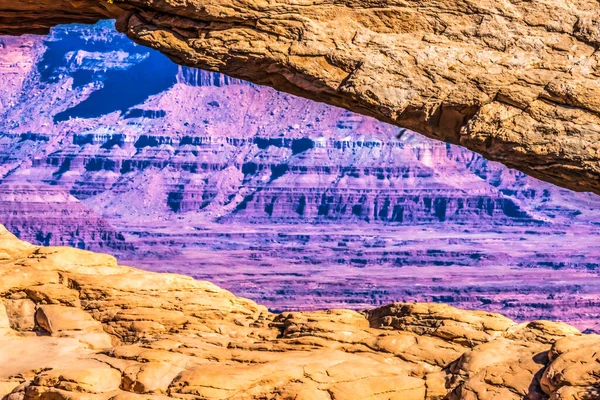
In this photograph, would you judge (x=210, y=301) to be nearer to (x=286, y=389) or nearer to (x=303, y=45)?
(x=286, y=389)

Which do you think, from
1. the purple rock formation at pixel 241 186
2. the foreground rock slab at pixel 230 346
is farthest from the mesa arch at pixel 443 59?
the purple rock formation at pixel 241 186

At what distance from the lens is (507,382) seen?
49.3ft

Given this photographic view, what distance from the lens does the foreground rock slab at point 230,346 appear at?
15.3m

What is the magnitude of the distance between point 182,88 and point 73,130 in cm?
1418

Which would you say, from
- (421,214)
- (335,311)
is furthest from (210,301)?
(421,214)

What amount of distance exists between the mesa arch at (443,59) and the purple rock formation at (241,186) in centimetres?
11419

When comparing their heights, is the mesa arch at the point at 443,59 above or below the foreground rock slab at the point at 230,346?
above

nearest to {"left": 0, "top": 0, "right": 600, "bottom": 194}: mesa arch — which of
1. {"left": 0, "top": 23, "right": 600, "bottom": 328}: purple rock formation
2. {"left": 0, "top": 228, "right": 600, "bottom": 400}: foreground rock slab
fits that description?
{"left": 0, "top": 228, "right": 600, "bottom": 400}: foreground rock slab

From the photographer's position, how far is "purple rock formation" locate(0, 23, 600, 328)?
135000 millimetres

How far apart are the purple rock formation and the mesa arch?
114190 mm

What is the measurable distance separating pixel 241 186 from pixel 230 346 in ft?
438

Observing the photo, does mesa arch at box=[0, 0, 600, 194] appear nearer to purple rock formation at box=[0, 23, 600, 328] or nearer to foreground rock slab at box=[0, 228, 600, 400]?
foreground rock slab at box=[0, 228, 600, 400]

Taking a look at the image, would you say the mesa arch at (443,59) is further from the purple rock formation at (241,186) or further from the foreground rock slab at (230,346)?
the purple rock formation at (241,186)

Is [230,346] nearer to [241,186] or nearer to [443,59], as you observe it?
[443,59]
